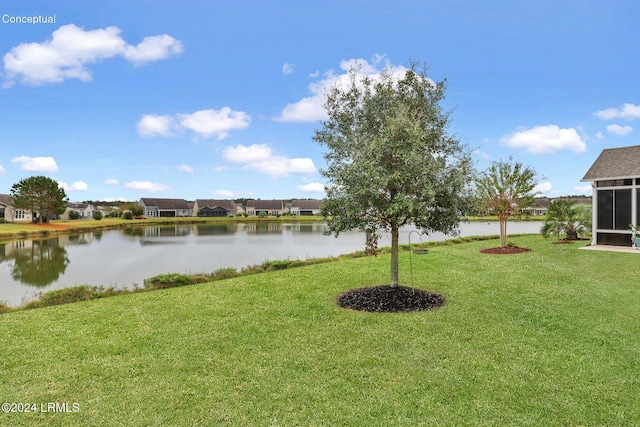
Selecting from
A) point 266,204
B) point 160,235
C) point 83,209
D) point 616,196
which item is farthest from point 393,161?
point 83,209

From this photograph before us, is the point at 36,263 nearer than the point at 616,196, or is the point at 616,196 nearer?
the point at 616,196

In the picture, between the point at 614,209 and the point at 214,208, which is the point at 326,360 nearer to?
the point at 614,209

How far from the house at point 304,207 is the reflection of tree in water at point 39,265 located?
59.8m

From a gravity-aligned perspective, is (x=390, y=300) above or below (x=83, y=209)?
below

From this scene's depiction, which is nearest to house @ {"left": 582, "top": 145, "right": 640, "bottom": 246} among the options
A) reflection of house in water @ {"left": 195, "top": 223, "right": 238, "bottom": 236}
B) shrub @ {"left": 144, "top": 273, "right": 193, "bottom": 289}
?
shrub @ {"left": 144, "top": 273, "right": 193, "bottom": 289}

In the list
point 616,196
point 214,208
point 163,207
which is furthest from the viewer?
point 214,208

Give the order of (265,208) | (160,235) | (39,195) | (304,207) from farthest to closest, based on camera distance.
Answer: (265,208) → (304,207) → (39,195) → (160,235)

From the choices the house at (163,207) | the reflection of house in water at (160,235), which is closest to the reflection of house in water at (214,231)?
the reflection of house in water at (160,235)

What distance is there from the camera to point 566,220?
19328 millimetres

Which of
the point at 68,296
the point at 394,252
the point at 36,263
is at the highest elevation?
the point at 394,252

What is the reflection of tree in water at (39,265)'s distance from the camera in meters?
13.8

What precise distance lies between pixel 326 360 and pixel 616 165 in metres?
18.7

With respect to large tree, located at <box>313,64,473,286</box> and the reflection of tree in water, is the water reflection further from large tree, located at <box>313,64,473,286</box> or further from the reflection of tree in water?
large tree, located at <box>313,64,473,286</box>

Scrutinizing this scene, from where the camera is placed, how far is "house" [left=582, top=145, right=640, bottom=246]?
15.5 m
